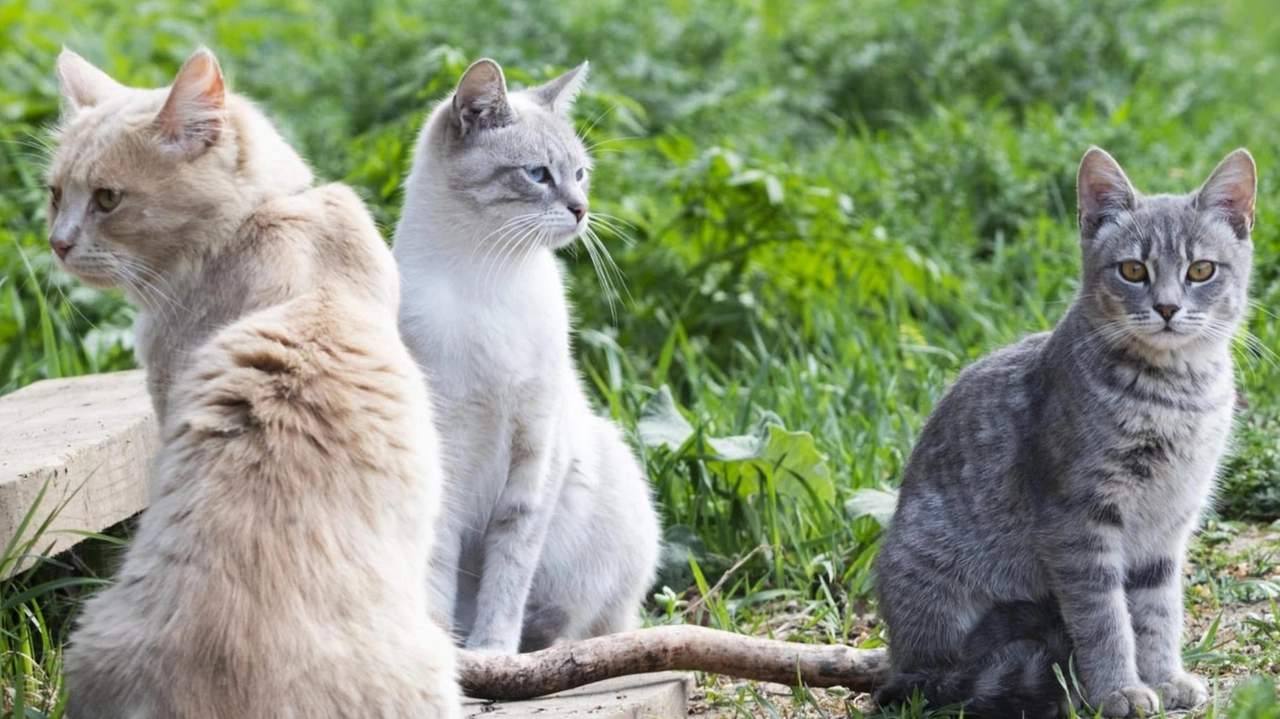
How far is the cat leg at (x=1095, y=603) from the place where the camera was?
3.52 metres

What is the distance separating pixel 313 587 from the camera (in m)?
2.83

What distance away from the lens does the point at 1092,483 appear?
355 cm

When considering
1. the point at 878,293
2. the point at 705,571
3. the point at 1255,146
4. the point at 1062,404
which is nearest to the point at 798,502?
the point at 705,571

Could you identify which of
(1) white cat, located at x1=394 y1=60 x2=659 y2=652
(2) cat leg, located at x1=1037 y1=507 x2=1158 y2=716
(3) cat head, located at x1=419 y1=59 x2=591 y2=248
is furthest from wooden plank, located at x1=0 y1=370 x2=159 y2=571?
(2) cat leg, located at x1=1037 y1=507 x2=1158 y2=716

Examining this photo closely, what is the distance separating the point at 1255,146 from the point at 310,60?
5.46 m

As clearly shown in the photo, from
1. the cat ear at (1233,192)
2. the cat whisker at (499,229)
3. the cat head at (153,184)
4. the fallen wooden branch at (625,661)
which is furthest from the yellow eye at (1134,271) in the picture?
the cat head at (153,184)

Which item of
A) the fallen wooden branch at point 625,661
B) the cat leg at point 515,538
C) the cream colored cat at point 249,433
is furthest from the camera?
the cat leg at point 515,538

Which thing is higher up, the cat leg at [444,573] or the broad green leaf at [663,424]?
the broad green leaf at [663,424]

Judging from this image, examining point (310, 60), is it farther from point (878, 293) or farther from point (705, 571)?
point (705, 571)

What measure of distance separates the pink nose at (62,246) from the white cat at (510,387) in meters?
0.85

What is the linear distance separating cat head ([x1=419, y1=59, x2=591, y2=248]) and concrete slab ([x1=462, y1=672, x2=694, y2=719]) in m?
1.23

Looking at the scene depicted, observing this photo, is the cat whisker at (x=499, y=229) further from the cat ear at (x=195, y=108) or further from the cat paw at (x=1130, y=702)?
the cat paw at (x=1130, y=702)

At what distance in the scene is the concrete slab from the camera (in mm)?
3465

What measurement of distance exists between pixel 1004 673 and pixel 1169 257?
113 centimetres
